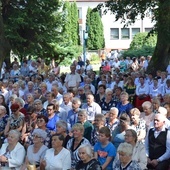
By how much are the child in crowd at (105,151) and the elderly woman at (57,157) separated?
0.50 metres

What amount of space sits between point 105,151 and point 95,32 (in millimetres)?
57314

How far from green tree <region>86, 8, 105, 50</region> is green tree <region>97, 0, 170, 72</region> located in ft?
137

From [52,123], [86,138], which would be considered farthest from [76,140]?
[52,123]

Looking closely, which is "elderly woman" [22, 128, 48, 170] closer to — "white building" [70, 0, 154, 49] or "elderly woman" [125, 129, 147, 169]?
"elderly woman" [125, 129, 147, 169]

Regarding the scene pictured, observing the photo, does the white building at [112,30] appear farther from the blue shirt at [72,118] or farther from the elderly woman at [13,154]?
the elderly woman at [13,154]

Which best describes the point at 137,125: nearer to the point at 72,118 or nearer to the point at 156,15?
the point at 72,118

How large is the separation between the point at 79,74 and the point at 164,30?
3527 mm

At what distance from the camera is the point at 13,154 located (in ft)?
27.1

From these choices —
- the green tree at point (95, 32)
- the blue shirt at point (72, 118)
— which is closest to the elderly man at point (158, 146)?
the blue shirt at point (72, 118)

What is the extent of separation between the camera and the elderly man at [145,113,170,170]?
8.12m

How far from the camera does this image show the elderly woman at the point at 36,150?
Answer: 827 centimetres

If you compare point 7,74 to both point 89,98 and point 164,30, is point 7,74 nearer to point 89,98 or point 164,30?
point 164,30

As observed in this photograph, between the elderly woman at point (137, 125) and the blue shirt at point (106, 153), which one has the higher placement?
the elderly woman at point (137, 125)

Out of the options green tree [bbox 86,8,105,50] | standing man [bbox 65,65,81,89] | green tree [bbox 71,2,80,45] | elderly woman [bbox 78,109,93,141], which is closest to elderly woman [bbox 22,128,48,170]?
elderly woman [bbox 78,109,93,141]
